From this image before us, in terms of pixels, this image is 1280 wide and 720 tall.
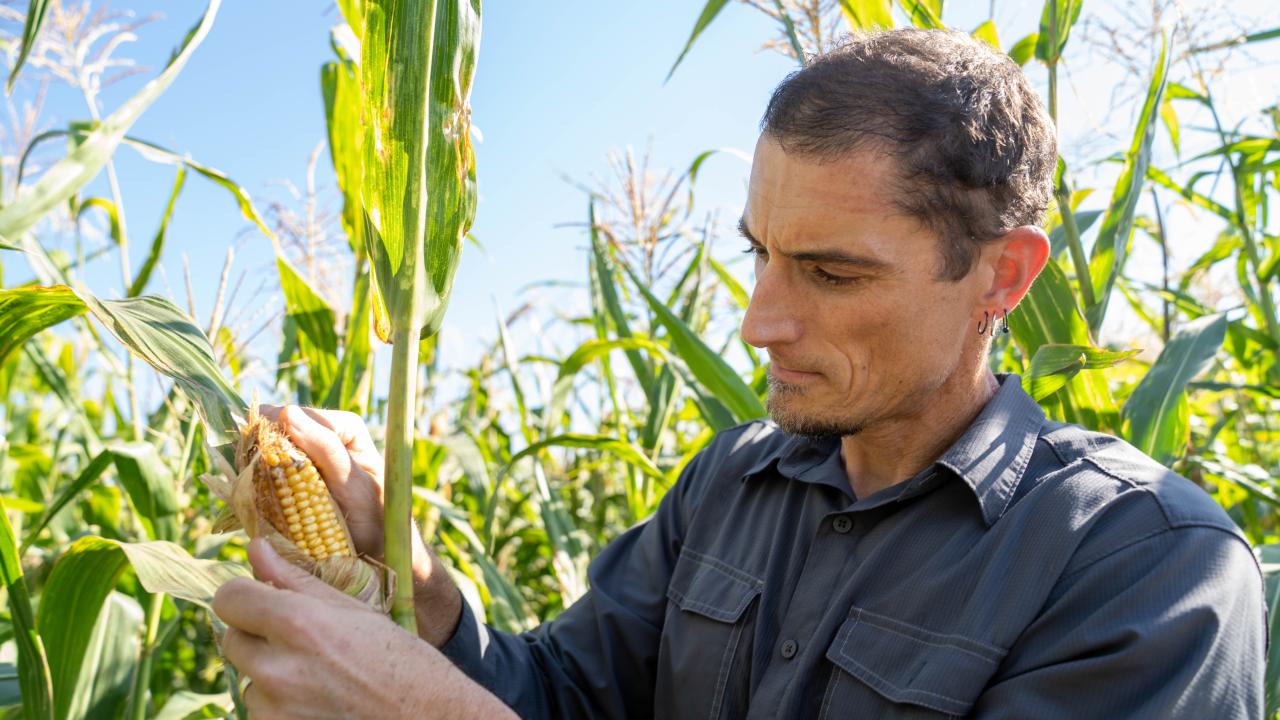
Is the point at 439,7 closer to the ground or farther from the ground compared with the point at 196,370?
farther from the ground

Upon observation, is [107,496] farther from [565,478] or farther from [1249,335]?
[1249,335]

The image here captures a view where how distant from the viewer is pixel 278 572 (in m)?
0.97

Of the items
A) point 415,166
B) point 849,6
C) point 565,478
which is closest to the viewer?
point 415,166

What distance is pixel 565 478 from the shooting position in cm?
303

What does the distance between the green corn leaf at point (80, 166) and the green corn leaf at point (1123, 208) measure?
1.49m

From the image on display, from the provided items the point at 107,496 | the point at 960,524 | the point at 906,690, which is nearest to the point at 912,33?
the point at 960,524

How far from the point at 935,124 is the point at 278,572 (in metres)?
1.06

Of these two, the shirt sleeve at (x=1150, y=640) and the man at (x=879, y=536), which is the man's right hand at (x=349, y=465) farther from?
the shirt sleeve at (x=1150, y=640)

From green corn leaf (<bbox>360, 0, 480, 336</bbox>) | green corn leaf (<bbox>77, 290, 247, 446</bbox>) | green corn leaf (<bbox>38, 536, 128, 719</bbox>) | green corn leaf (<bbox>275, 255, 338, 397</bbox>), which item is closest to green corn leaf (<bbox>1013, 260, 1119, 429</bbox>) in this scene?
green corn leaf (<bbox>360, 0, 480, 336</bbox>)

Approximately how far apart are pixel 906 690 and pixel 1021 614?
0.17 metres

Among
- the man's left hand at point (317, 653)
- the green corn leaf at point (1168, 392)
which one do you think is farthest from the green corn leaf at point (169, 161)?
the green corn leaf at point (1168, 392)

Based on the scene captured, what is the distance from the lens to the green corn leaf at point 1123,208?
65.6 inches

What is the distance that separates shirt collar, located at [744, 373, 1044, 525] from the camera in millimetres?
1321

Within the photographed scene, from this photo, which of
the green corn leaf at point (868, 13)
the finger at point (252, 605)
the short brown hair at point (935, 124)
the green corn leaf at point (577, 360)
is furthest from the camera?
the green corn leaf at point (577, 360)
